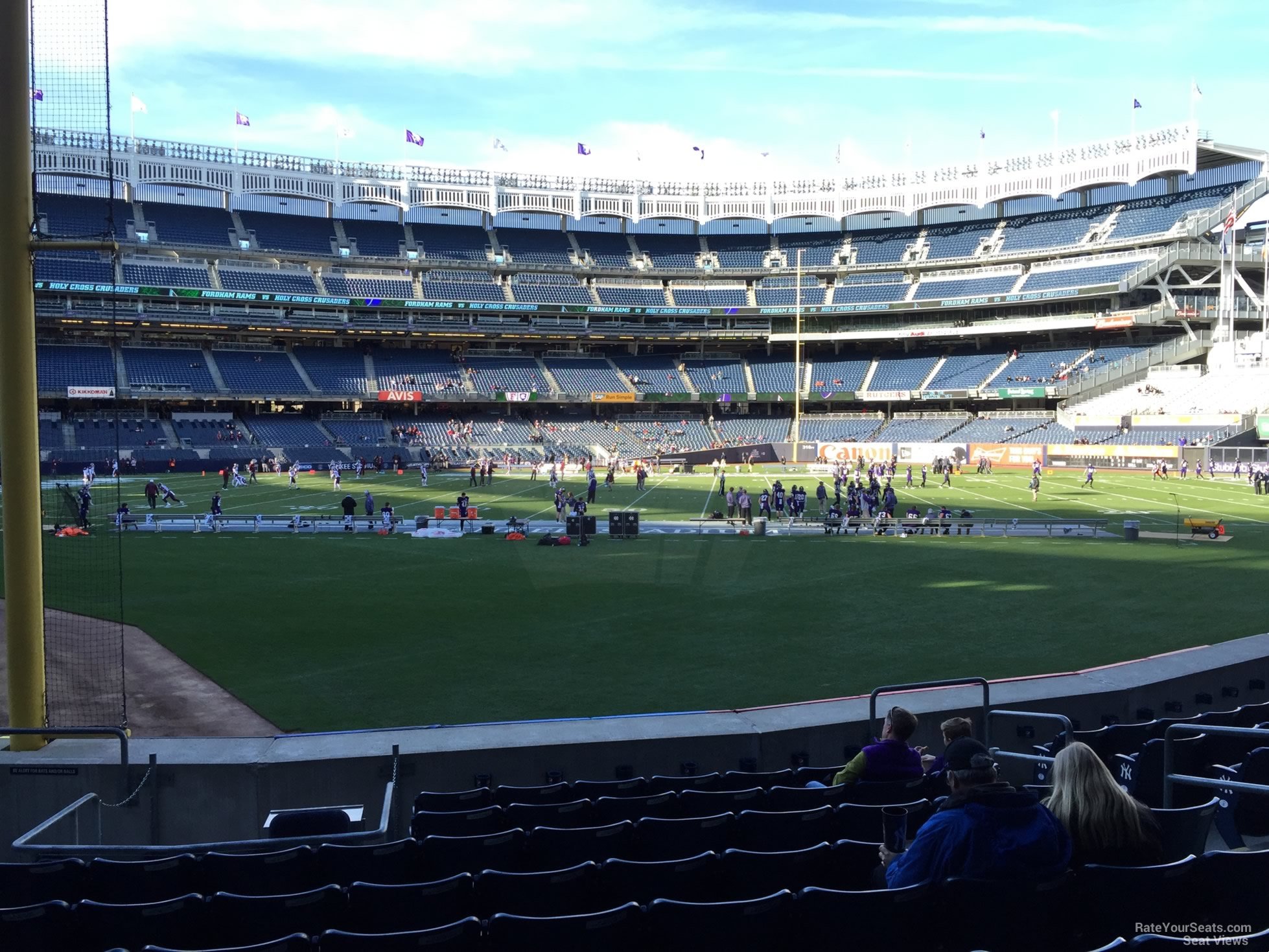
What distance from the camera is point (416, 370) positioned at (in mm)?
83750

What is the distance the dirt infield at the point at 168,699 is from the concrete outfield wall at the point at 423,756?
11.7ft

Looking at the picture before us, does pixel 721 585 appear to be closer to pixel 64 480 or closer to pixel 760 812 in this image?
pixel 760 812

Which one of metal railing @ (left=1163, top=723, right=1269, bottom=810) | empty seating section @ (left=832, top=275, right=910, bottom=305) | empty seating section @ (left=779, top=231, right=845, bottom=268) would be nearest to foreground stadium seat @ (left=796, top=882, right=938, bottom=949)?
metal railing @ (left=1163, top=723, right=1269, bottom=810)

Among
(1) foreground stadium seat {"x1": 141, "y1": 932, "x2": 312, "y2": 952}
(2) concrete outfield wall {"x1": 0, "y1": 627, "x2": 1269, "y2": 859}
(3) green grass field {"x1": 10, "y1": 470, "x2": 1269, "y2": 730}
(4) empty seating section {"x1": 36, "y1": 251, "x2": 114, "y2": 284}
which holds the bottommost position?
(3) green grass field {"x1": 10, "y1": 470, "x2": 1269, "y2": 730}

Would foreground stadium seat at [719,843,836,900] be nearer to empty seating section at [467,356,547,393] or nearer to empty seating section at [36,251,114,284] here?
empty seating section at [36,251,114,284]

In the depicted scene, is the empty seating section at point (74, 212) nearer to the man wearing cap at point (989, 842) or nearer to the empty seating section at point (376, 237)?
the empty seating section at point (376, 237)

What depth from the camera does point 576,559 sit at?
88.9ft

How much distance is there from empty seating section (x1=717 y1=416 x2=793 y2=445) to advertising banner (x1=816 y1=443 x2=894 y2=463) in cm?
753

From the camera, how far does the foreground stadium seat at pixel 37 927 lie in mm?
4340

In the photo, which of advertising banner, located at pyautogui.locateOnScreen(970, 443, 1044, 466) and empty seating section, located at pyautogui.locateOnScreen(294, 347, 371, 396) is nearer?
advertising banner, located at pyautogui.locateOnScreen(970, 443, 1044, 466)

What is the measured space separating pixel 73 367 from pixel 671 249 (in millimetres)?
53569

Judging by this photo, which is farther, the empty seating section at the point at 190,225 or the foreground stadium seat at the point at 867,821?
the empty seating section at the point at 190,225

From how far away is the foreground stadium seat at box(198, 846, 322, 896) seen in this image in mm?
5270

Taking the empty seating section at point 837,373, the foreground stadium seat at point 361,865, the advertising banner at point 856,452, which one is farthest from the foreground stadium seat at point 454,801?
the empty seating section at point 837,373
